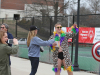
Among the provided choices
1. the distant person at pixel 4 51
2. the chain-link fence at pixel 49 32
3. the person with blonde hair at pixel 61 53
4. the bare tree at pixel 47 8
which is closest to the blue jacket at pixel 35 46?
the person with blonde hair at pixel 61 53

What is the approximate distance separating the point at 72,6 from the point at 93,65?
1727 centimetres

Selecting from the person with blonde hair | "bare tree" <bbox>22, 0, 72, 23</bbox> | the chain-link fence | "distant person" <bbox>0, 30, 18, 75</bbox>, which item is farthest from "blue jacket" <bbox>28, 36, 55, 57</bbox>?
"bare tree" <bbox>22, 0, 72, 23</bbox>

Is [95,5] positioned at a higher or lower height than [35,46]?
higher

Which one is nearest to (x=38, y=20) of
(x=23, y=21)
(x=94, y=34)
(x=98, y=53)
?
(x=23, y=21)

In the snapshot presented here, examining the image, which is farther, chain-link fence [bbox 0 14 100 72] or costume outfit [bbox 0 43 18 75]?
→ chain-link fence [bbox 0 14 100 72]

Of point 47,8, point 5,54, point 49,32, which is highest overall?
point 47,8

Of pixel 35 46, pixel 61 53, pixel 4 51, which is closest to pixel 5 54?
pixel 4 51

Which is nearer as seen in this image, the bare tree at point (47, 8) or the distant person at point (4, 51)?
→ the distant person at point (4, 51)

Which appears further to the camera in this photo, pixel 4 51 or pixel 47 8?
pixel 47 8

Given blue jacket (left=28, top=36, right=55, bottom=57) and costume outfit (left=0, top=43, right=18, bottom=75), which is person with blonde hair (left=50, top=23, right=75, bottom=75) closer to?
blue jacket (left=28, top=36, right=55, bottom=57)

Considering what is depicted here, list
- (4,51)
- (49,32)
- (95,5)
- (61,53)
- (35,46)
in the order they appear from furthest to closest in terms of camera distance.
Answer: (95,5) → (49,32) → (61,53) → (35,46) → (4,51)

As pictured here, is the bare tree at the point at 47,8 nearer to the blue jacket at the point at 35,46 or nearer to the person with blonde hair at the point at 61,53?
the person with blonde hair at the point at 61,53

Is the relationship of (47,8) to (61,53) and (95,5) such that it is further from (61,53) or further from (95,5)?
(61,53)

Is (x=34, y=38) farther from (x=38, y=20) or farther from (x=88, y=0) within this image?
(x=88, y=0)
